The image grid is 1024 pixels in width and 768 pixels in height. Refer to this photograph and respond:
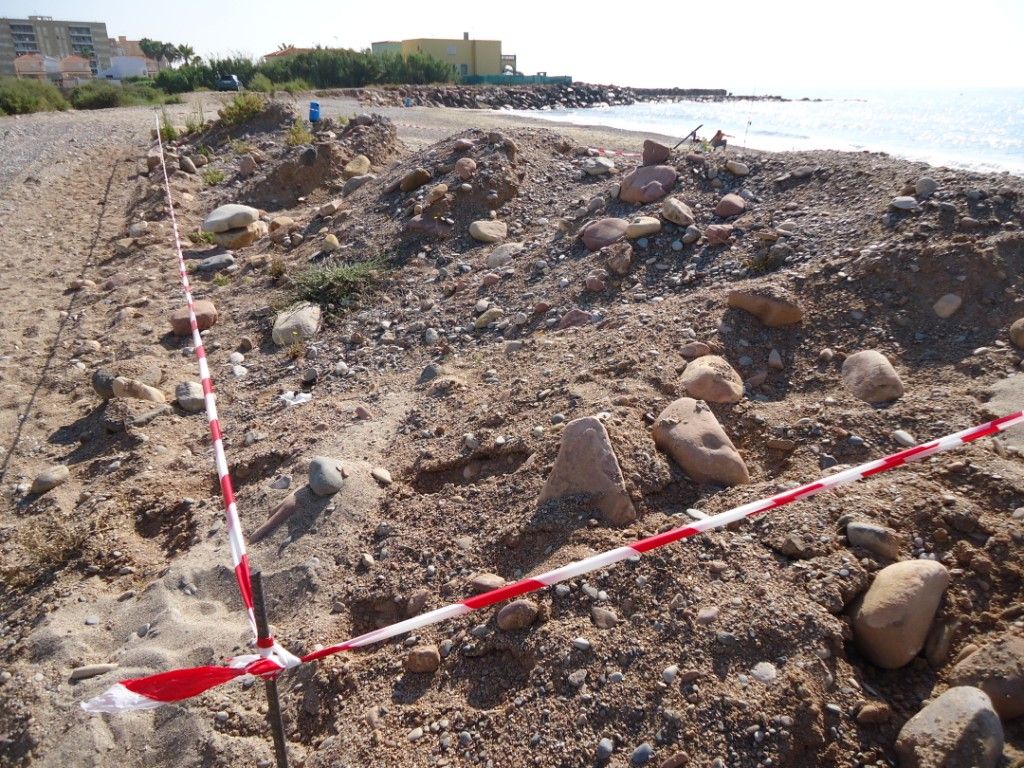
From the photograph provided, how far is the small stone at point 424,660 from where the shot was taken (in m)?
2.64

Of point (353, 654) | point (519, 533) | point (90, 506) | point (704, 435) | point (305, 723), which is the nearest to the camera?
point (305, 723)

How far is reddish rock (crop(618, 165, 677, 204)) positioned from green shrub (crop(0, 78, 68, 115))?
22.0 m

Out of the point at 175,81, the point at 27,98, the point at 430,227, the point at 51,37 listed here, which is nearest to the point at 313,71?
the point at 175,81

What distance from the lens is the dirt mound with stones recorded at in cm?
236

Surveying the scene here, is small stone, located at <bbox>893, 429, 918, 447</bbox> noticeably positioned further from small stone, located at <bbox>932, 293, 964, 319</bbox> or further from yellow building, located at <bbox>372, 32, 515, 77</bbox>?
yellow building, located at <bbox>372, 32, 515, 77</bbox>

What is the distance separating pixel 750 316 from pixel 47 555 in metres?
4.10

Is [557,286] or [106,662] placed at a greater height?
[557,286]

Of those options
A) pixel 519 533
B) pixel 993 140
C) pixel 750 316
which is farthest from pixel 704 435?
pixel 993 140

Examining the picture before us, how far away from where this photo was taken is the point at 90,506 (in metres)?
3.92

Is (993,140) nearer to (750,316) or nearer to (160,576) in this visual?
(750,316)

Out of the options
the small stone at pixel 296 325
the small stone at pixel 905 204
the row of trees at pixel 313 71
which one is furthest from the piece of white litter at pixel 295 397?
the row of trees at pixel 313 71

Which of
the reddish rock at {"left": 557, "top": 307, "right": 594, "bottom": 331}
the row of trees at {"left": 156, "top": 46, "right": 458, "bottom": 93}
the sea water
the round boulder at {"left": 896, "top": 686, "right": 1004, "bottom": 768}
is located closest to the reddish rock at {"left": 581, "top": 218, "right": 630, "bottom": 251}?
the reddish rock at {"left": 557, "top": 307, "right": 594, "bottom": 331}

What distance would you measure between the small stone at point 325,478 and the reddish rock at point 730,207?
12.5 ft

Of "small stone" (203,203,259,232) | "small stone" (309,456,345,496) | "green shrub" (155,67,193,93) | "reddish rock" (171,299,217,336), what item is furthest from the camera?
"green shrub" (155,67,193,93)
